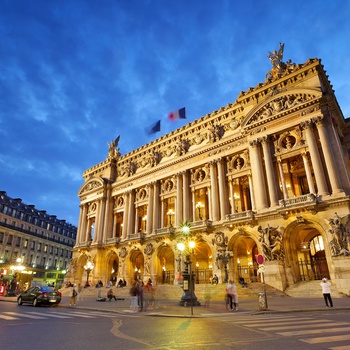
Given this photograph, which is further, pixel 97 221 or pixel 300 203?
pixel 97 221

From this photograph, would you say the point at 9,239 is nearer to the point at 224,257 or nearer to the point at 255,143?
the point at 224,257

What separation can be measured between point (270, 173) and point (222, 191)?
6146 millimetres

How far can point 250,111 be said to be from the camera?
107 ft

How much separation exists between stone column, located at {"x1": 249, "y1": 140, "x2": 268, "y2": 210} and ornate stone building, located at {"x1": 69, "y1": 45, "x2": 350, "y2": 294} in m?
0.11

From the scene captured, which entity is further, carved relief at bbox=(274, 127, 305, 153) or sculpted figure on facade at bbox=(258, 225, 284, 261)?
carved relief at bbox=(274, 127, 305, 153)

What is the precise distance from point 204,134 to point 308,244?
18.6m

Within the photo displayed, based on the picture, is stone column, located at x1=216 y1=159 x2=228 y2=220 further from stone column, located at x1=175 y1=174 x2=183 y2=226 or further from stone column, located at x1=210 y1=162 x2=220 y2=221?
stone column, located at x1=175 y1=174 x2=183 y2=226

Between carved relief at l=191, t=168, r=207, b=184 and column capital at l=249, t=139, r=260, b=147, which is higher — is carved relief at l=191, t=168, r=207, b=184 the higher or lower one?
the lower one

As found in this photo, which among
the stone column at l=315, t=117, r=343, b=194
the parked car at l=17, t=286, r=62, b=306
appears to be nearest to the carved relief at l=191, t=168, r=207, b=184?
the stone column at l=315, t=117, r=343, b=194

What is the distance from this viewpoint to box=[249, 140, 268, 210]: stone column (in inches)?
1143

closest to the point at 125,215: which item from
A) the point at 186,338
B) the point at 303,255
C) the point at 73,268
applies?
the point at 73,268

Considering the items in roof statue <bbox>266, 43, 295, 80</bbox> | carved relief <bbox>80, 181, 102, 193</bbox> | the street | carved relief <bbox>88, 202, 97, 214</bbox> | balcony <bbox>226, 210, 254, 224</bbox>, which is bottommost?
the street

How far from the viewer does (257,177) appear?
30.1 m

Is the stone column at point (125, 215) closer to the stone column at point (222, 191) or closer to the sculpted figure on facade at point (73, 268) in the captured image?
the sculpted figure on facade at point (73, 268)
